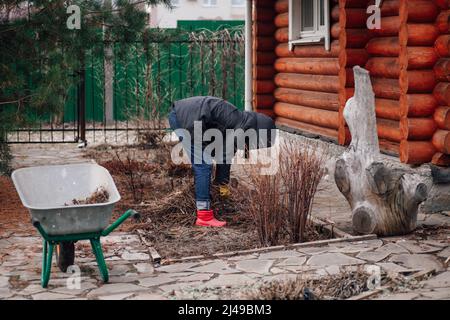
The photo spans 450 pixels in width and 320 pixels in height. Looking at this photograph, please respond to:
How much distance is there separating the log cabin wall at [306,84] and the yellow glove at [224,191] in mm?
3093

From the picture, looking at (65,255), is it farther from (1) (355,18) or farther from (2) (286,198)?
(1) (355,18)

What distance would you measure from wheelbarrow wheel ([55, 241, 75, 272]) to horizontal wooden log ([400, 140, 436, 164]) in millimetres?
3860

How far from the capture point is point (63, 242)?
6.39 metres

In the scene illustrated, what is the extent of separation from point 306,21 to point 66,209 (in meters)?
7.83

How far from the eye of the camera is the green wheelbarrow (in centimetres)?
609

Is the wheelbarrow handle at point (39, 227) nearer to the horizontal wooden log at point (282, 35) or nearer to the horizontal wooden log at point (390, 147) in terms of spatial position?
the horizontal wooden log at point (390, 147)

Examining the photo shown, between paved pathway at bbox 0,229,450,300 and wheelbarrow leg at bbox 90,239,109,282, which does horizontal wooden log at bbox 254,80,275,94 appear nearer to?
paved pathway at bbox 0,229,450,300

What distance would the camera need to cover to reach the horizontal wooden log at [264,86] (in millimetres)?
14562

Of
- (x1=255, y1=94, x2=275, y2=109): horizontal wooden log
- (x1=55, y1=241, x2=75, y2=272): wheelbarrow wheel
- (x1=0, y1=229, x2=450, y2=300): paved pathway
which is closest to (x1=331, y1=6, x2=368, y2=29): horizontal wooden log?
(x1=0, y1=229, x2=450, y2=300): paved pathway

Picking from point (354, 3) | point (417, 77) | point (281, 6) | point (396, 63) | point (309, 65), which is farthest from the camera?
point (281, 6)

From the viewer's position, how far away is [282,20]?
13.8m

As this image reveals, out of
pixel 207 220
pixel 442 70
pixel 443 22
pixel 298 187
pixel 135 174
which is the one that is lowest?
pixel 207 220

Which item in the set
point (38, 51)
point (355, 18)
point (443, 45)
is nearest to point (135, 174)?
point (38, 51)

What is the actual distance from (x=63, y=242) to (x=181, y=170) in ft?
16.8
